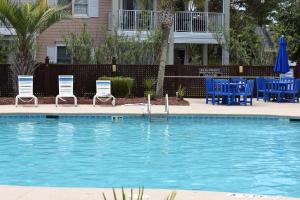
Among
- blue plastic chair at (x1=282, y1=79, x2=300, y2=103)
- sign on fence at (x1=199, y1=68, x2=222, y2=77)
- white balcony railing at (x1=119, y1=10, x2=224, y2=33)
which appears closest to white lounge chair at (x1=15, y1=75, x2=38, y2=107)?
sign on fence at (x1=199, y1=68, x2=222, y2=77)

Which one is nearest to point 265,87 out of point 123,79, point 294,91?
point 294,91

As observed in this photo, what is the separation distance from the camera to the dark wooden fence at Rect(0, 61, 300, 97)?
23.5 metres

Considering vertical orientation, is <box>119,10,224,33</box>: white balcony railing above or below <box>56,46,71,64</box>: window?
above

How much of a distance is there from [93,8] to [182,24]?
443 centimetres

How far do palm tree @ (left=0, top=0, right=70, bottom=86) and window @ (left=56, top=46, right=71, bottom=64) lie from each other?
20.5 ft

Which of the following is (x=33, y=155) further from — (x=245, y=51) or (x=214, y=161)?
(x=245, y=51)

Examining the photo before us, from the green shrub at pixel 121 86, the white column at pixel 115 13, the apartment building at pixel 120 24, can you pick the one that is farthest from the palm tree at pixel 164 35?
the white column at pixel 115 13

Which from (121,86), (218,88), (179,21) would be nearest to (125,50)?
(121,86)

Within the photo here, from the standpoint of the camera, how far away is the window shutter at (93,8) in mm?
28875

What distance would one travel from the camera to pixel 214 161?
10.5 metres

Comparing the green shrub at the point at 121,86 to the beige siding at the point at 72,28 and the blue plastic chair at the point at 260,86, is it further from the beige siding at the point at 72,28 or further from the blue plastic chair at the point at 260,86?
the beige siding at the point at 72,28

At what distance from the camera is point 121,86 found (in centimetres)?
2252

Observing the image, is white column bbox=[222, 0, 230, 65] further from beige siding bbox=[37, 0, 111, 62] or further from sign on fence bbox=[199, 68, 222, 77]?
beige siding bbox=[37, 0, 111, 62]

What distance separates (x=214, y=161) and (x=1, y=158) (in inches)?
149
